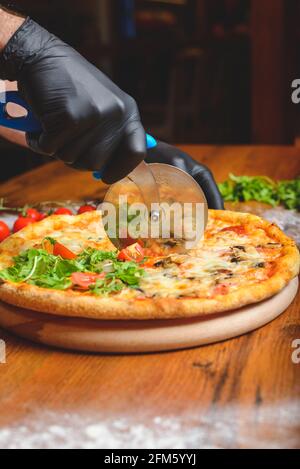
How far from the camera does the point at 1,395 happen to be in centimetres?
171

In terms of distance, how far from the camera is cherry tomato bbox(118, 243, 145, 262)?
7.43 ft

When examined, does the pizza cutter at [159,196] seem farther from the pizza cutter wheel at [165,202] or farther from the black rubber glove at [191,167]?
the black rubber glove at [191,167]

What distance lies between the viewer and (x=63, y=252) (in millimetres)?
2307

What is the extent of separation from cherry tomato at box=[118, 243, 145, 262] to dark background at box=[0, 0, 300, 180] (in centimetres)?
464

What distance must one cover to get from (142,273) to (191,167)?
1000 mm

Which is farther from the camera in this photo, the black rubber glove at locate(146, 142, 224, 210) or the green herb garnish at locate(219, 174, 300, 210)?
the green herb garnish at locate(219, 174, 300, 210)

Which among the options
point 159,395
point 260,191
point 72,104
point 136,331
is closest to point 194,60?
point 260,191

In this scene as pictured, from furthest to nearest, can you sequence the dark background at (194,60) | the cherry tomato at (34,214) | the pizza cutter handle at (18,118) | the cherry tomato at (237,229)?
the dark background at (194,60), the cherry tomato at (34,214), the cherry tomato at (237,229), the pizza cutter handle at (18,118)

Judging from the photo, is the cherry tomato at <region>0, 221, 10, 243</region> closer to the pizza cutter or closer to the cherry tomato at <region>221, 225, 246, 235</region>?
the pizza cutter

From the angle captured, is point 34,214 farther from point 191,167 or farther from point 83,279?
point 83,279

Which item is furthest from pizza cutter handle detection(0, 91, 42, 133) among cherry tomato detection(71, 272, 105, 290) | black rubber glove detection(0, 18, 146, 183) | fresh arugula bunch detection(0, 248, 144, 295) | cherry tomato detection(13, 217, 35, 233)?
cherry tomato detection(13, 217, 35, 233)

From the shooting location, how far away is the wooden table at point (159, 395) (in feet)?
4.91

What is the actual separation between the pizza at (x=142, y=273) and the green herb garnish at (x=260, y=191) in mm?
720

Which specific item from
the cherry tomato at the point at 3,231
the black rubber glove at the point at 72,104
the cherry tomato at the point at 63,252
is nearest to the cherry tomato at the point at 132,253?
the cherry tomato at the point at 63,252
